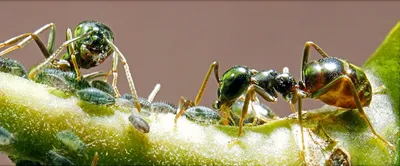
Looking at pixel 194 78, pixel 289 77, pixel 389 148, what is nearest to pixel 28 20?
pixel 194 78

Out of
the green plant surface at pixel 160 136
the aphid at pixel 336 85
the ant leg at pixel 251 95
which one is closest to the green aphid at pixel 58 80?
the green plant surface at pixel 160 136

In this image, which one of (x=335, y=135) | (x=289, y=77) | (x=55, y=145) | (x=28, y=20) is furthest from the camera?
(x=28, y=20)

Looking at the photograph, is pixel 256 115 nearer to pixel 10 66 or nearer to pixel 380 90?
pixel 380 90

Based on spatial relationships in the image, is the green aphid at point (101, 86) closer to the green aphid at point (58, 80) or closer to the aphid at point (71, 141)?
the green aphid at point (58, 80)

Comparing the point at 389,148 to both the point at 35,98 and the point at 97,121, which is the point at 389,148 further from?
the point at 35,98

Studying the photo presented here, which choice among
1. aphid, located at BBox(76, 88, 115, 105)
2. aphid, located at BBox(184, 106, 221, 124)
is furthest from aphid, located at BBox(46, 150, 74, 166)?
aphid, located at BBox(184, 106, 221, 124)

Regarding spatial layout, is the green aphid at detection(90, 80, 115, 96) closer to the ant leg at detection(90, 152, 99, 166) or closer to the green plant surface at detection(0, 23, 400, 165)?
the green plant surface at detection(0, 23, 400, 165)

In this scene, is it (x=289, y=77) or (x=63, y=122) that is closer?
(x=63, y=122)

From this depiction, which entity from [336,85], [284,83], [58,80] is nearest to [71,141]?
[58,80]
